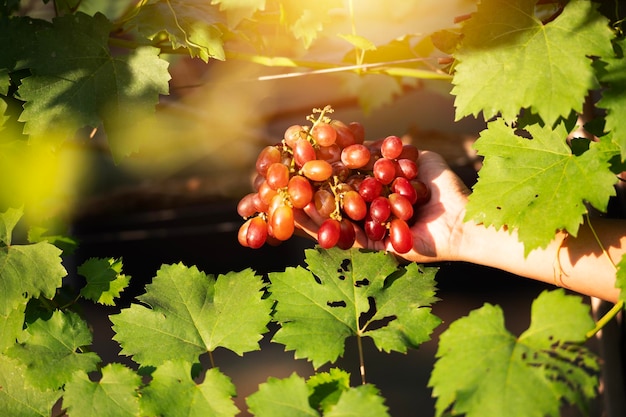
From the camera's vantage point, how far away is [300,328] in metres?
0.99

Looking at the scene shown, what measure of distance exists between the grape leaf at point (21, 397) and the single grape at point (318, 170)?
0.64m

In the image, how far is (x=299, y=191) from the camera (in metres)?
1.20

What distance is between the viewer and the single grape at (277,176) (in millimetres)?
1227

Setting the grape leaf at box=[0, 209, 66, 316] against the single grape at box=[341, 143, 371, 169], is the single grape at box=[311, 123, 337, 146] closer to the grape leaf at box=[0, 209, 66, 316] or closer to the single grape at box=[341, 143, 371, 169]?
the single grape at box=[341, 143, 371, 169]

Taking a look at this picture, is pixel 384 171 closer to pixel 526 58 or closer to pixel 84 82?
pixel 526 58

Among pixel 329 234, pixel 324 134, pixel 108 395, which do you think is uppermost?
pixel 324 134

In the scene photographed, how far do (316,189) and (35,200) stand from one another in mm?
673

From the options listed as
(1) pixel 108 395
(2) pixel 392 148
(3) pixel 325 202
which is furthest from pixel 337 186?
(1) pixel 108 395

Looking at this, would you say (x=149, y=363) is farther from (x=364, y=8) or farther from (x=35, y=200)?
(x=364, y=8)

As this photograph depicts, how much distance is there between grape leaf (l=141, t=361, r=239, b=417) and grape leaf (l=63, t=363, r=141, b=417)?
5 centimetres

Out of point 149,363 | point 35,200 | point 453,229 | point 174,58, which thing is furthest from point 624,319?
point 174,58

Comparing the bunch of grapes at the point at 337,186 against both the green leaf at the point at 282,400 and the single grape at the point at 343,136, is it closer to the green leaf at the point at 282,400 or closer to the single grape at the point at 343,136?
the single grape at the point at 343,136

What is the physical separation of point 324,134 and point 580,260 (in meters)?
0.57

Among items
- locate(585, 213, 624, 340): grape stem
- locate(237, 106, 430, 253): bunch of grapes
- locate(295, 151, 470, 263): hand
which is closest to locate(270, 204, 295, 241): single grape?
locate(237, 106, 430, 253): bunch of grapes
